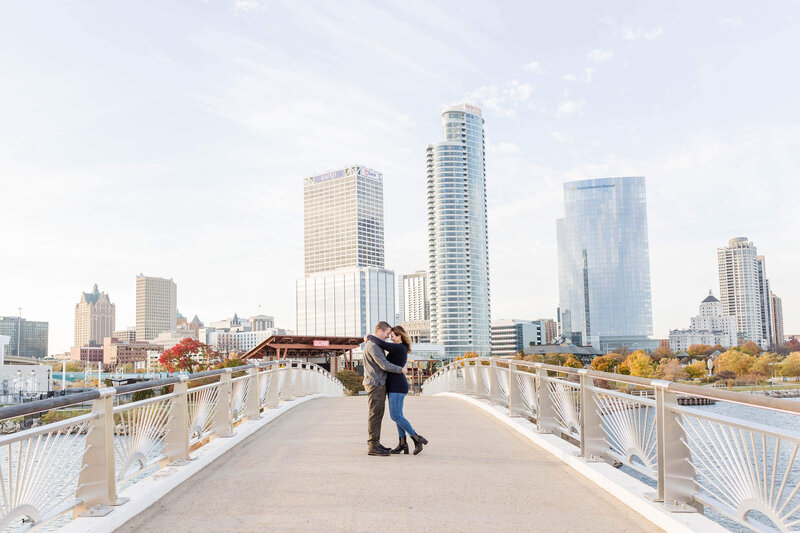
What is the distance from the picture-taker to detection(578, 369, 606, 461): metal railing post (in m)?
7.46

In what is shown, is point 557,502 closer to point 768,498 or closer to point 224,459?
point 768,498

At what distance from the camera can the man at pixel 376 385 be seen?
8531mm

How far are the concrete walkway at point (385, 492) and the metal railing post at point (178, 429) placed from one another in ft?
1.17

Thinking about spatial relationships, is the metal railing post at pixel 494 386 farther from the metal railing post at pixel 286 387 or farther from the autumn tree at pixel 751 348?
the autumn tree at pixel 751 348

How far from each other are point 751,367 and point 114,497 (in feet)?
393

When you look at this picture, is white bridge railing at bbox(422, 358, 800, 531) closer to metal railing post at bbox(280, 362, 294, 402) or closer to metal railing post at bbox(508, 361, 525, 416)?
metal railing post at bbox(508, 361, 525, 416)

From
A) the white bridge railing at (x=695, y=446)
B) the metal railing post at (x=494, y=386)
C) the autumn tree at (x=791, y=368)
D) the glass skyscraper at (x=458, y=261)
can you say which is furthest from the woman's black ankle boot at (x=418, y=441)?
the glass skyscraper at (x=458, y=261)

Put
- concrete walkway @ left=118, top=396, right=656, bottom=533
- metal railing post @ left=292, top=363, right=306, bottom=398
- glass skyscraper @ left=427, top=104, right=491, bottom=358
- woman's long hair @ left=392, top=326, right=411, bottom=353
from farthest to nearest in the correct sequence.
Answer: glass skyscraper @ left=427, top=104, right=491, bottom=358 < metal railing post @ left=292, top=363, right=306, bottom=398 < woman's long hair @ left=392, top=326, right=411, bottom=353 < concrete walkway @ left=118, top=396, right=656, bottom=533

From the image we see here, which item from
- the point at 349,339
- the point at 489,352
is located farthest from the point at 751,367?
the point at 489,352

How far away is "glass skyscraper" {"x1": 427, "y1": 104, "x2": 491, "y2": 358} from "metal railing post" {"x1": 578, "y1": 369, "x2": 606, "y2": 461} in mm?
186079

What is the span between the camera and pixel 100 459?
217 inches

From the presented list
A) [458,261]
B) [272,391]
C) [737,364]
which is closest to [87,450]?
[272,391]

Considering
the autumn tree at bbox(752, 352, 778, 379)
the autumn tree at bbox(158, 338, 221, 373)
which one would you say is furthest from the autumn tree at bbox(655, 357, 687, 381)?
the autumn tree at bbox(158, 338, 221, 373)

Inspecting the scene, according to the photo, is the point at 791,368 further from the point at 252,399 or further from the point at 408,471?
the point at 408,471
